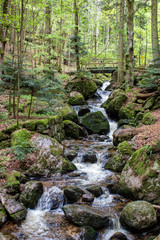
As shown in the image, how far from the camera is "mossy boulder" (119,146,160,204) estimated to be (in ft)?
16.3

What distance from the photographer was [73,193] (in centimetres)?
531

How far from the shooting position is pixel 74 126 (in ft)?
35.7

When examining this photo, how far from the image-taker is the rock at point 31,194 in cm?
497

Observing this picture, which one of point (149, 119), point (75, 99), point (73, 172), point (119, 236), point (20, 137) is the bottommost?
point (119, 236)

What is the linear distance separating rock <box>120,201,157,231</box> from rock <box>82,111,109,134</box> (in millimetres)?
7242

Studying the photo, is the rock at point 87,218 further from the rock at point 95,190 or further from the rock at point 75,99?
the rock at point 75,99

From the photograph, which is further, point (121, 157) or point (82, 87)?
point (82, 87)

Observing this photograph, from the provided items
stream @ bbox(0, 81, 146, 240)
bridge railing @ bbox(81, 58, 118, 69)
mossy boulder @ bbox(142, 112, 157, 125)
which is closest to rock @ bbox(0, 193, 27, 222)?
stream @ bbox(0, 81, 146, 240)

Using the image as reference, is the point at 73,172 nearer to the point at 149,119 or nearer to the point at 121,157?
the point at 121,157

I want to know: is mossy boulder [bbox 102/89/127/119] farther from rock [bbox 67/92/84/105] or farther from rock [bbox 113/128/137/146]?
rock [bbox 113/128/137/146]

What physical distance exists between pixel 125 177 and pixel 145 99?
7763 mm

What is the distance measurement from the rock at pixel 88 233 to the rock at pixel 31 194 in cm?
162

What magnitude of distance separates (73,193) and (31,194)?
119 cm

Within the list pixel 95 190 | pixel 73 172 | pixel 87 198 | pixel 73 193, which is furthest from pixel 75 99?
pixel 87 198
